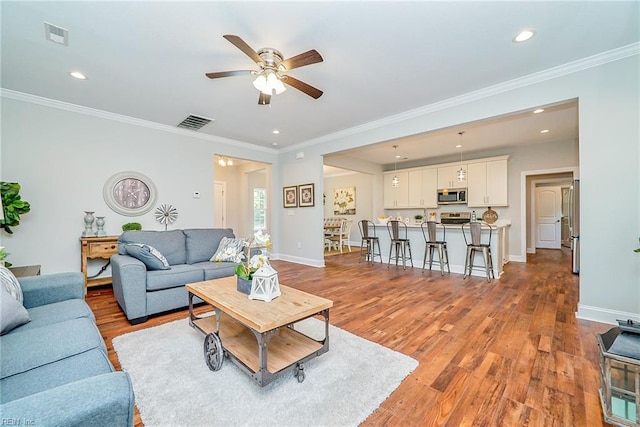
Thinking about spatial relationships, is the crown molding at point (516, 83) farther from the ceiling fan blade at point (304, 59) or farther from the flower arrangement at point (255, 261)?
the flower arrangement at point (255, 261)

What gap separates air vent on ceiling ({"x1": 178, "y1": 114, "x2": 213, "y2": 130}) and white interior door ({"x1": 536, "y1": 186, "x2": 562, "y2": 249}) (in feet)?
32.5

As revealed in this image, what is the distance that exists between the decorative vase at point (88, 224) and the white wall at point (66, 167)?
92 mm

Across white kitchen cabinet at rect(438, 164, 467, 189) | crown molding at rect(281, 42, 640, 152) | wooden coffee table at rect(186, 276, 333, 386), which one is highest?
crown molding at rect(281, 42, 640, 152)

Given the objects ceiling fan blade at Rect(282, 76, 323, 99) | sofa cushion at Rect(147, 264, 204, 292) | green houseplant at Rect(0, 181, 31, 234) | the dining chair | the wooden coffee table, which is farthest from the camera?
the dining chair

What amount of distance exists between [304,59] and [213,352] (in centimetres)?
240

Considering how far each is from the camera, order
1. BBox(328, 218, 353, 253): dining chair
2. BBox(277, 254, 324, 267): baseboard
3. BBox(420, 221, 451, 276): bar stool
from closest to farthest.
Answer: BBox(420, 221, 451, 276): bar stool
BBox(277, 254, 324, 267): baseboard
BBox(328, 218, 353, 253): dining chair

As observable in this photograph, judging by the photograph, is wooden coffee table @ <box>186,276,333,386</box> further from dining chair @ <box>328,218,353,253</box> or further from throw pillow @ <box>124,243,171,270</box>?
dining chair @ <box>328,218,353,253</box>

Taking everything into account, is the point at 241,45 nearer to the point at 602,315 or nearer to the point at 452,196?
the point at 602,315

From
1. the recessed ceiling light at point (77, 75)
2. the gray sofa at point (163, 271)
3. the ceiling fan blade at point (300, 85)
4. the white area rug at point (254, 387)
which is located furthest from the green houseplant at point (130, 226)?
the ceiling fan blade at point (300, 85)

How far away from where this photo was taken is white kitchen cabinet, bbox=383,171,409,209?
798 centimetres

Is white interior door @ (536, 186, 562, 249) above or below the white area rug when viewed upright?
above

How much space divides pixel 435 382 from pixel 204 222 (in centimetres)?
472

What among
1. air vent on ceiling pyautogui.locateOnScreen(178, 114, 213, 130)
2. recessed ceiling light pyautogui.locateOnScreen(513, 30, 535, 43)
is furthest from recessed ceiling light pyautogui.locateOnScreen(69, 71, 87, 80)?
recessed ceiling light pyautogui.locateOnScreen(513, 30, 535, 43)

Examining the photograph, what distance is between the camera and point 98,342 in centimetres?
142
